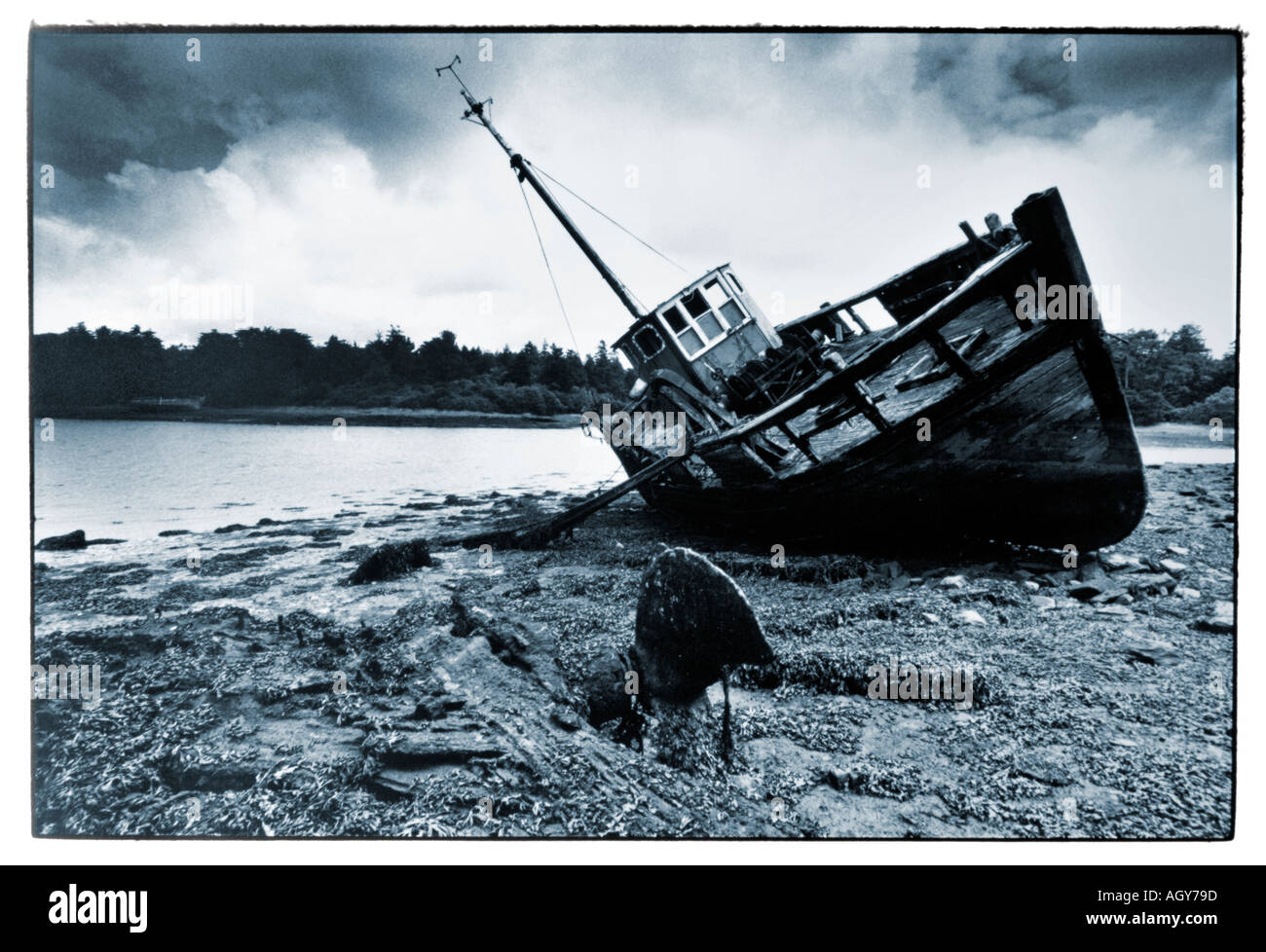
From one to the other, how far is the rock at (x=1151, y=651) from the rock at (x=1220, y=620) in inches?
9.4

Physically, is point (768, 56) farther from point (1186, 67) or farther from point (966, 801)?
point (966, 801)

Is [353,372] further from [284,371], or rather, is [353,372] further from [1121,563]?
[1121,563]

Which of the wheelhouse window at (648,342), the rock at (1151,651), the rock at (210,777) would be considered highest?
the wheelhouse window at (648,342)

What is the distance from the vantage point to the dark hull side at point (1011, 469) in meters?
3.06

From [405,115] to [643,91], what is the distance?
3.90 ft

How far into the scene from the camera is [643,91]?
2.72 metres

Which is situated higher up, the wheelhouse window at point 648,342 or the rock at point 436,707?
the wheelhouse window at point 648,342

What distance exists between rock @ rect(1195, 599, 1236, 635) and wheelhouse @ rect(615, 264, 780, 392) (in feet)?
10.1

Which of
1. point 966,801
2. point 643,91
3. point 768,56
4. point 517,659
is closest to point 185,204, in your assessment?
point 643,91

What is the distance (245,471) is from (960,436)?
12.7 feet

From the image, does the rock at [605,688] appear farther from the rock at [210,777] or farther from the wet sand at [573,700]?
the rock at [210,777]

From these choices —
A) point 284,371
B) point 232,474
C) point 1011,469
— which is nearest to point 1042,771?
point 1011,469

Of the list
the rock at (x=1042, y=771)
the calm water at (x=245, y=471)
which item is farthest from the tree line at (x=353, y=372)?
the rock at (x=1042, y=771)
